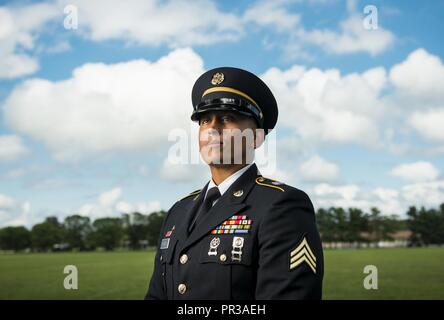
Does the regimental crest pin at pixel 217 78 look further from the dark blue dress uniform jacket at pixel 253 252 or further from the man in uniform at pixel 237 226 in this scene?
the dark blue dress uniform jacket at pixel 253 252

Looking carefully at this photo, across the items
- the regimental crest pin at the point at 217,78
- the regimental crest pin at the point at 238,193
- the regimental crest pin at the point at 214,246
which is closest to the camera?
the regimental crest pin at the point at 214,246

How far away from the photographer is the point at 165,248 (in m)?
3.70

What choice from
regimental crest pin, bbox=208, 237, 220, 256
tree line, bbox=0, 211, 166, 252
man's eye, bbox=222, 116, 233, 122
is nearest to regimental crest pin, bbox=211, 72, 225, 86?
man's eye, bbox=222, 116, 233, 122

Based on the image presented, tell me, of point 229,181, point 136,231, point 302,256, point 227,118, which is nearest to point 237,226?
point 229,181

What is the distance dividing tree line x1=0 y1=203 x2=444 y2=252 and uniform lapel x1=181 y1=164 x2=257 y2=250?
114m

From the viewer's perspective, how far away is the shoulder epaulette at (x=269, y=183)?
10.7 feet

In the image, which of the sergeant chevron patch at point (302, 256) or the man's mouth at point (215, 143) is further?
the man's mouth at point (215, 143)

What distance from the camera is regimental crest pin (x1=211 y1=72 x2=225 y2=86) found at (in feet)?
12.0

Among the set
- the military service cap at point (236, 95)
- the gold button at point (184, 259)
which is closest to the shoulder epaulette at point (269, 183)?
the military service cap at point (236, 95)
